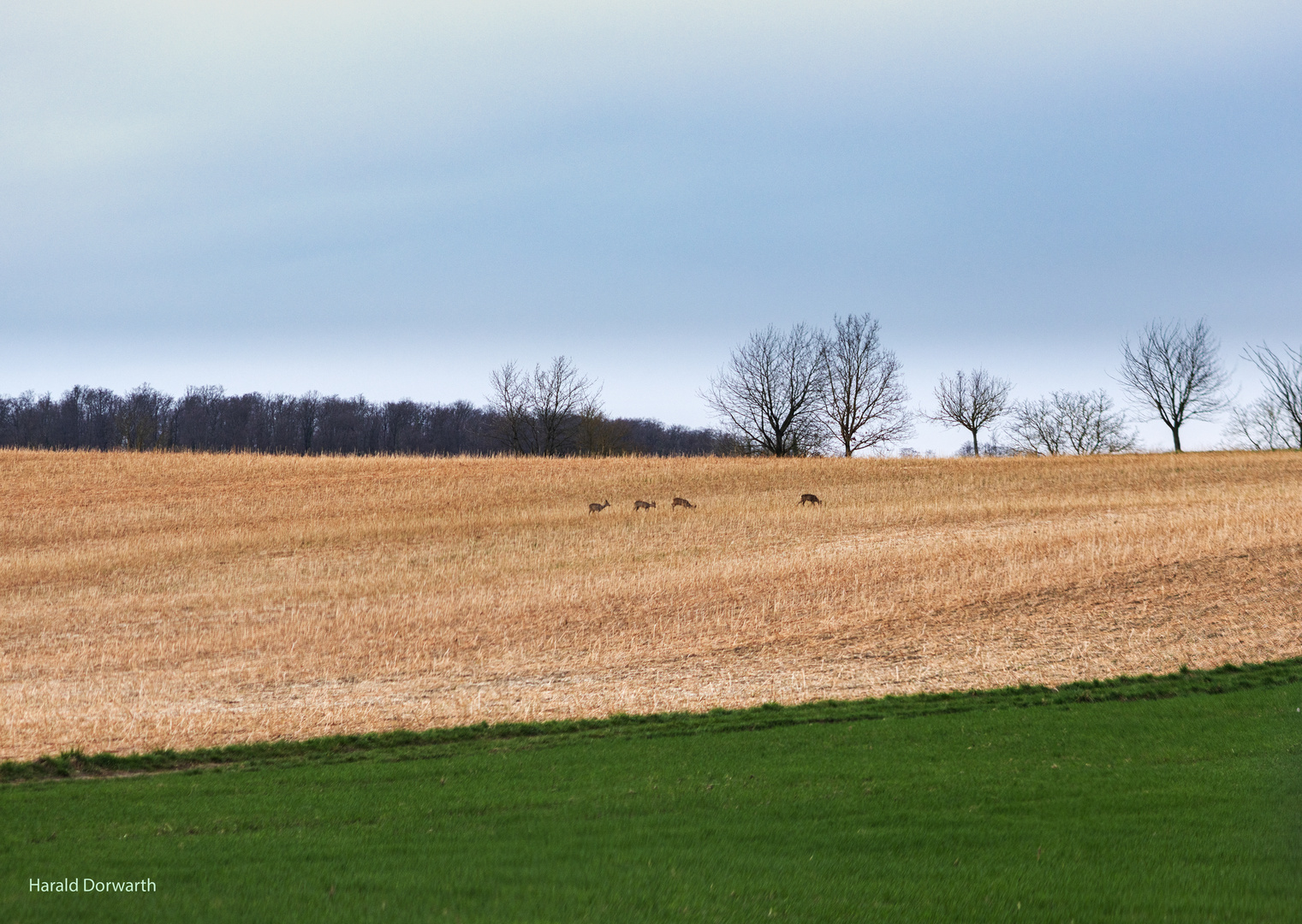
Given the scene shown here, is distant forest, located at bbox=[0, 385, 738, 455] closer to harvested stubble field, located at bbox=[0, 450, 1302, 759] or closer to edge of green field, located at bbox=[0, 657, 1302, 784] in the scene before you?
harvested stubble field, located at bbox=[0, 450, 1302, 759]

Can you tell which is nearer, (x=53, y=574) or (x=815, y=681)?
(x=815, y=681)

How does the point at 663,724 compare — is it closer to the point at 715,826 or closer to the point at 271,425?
the point at 715,826

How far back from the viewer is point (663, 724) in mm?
13133

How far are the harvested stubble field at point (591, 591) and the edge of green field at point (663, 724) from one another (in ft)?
3.31

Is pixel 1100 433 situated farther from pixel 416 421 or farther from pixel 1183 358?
pixel 416 421

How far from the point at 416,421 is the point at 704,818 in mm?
122459

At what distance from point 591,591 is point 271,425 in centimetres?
10387

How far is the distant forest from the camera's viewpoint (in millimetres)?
110188

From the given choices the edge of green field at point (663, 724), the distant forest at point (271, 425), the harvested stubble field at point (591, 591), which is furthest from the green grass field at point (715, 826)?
the distant forest at point (271, 425)

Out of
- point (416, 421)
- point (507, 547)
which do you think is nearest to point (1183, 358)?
point (507, 547)

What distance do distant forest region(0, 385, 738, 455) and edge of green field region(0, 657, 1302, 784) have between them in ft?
286

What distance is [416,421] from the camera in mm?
126375

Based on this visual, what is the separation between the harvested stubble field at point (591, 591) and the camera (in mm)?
16641

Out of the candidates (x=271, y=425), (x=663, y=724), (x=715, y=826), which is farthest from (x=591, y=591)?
(x=271, y=425)
